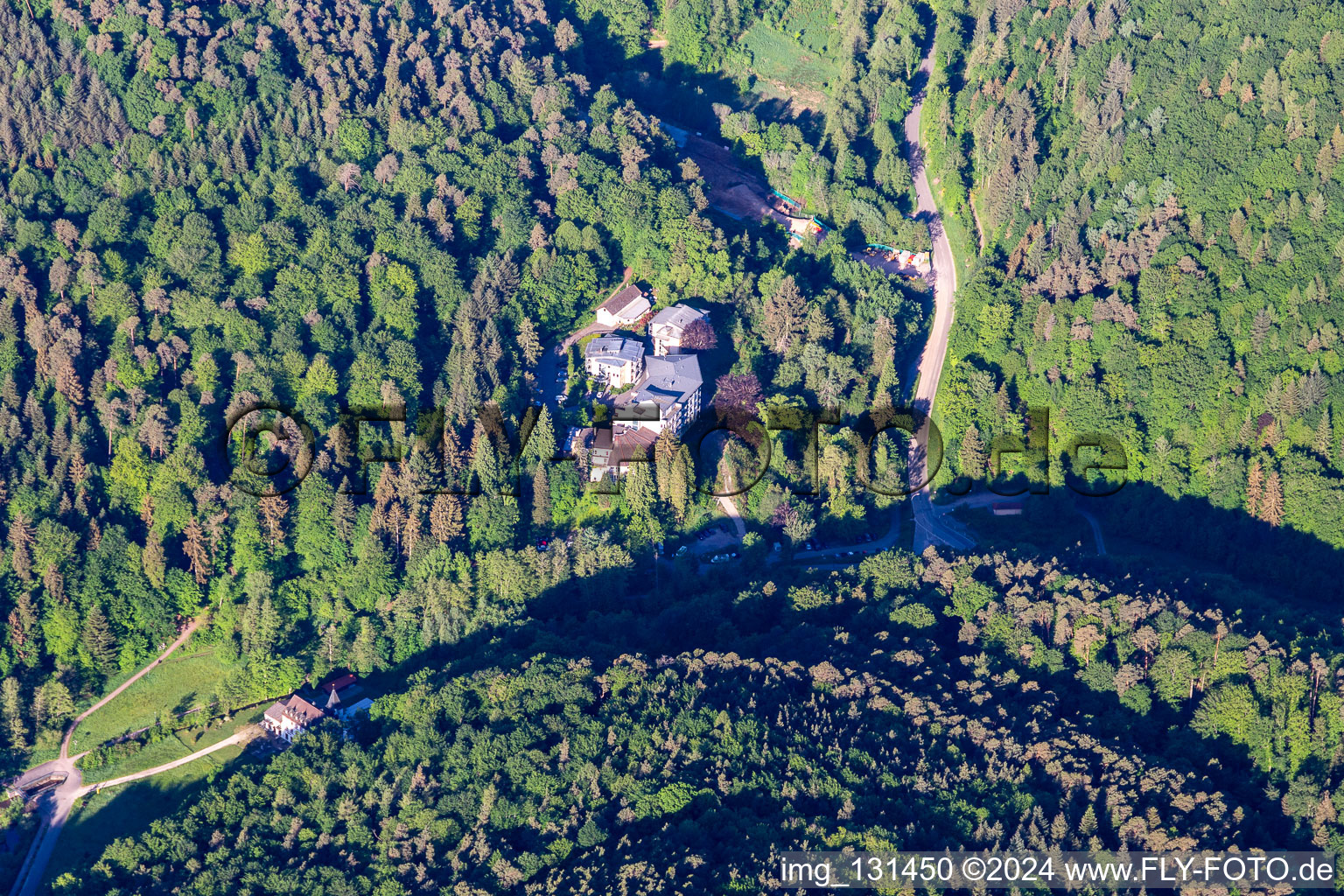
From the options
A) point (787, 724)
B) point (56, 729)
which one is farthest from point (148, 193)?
point (787, 724)

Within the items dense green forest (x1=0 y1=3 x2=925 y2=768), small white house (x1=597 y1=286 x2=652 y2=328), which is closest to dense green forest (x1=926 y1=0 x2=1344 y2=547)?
dense green forest (x1=0 y1=3 x2=925 y2=768)

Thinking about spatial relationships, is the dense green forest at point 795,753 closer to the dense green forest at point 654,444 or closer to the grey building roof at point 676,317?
the dense green forest at point 654,444

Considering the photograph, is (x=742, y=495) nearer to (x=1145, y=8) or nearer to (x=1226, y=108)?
(x=1226, y=108)

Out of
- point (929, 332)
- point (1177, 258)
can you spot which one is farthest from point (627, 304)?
point (1177, 258)

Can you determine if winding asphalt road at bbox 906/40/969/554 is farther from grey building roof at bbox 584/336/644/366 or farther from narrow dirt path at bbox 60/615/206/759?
narrow dirt path at bbox 60/615/206/759

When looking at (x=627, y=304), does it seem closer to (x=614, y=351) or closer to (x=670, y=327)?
(x=670, y=327)

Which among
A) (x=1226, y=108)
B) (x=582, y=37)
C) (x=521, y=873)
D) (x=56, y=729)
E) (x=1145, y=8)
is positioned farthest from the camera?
(x=582, y=37)
